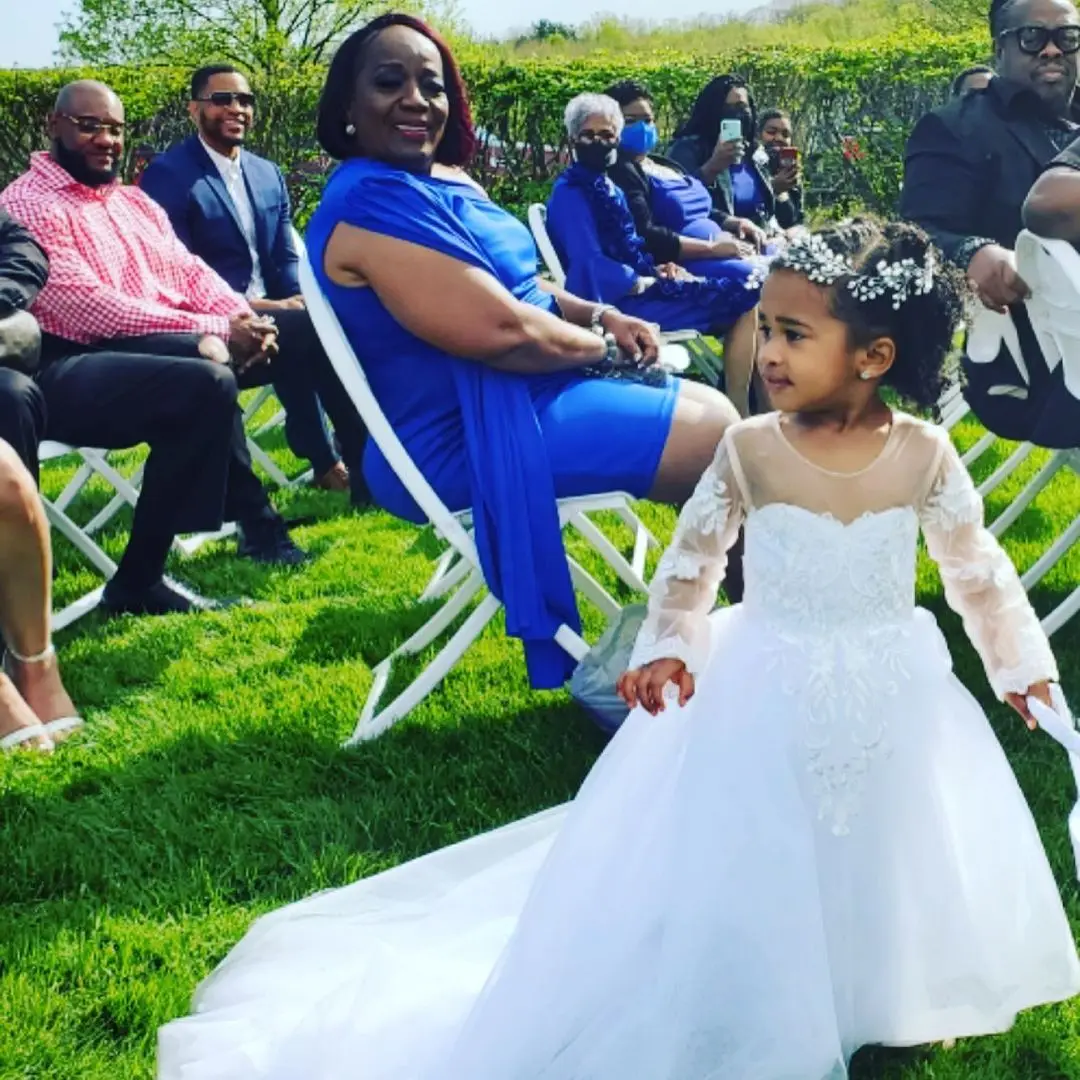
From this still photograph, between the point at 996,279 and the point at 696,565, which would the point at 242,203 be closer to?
the point at 996,279

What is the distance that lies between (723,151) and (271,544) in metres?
4.49

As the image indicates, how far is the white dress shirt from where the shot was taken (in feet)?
21.6

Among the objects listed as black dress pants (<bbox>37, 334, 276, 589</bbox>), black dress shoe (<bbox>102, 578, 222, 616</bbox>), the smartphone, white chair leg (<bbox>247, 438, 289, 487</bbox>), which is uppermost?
the smartphone

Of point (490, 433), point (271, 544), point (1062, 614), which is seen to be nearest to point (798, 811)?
point (490, 433)

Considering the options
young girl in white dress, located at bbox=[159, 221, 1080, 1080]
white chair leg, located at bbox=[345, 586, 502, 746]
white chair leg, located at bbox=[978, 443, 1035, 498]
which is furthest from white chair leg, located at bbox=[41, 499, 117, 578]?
white chair leg, located at bbox=[978, 443, 1035, 498]

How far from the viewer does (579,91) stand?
14.9 m

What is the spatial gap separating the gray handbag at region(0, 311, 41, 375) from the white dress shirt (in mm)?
2242

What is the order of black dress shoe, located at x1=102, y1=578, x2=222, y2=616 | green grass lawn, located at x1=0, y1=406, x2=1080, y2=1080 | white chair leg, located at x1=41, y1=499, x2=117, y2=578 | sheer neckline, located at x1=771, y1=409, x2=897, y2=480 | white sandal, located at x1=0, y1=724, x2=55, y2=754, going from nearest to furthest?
sheer neckline, located at x1=771, y1=409, x2=897, y2=480
green grass lawn, located at x1=0, y1=406, x2=1080, y2=1080
white sandal, located at x1=0, y1=724, x2=55, y2=754
black dress shoe, located at x1=102, y1=578, x2=222, y2=616
white chair leg, located at x1=41, y1=499, x2=117, y2=578

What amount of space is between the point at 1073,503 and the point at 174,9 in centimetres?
2331

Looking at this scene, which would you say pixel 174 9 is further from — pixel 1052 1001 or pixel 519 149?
pixel 1052 1001

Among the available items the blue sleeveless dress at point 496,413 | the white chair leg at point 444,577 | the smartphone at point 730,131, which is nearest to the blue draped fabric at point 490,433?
the blue sleeveless dress at point 496,413

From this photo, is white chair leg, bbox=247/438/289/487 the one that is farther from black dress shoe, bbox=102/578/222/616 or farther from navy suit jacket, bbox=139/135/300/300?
black dress shoe, bbox=102/578/222/616

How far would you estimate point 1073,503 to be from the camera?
562cm

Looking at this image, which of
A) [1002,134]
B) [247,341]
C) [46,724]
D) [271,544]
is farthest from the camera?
[271,544]
